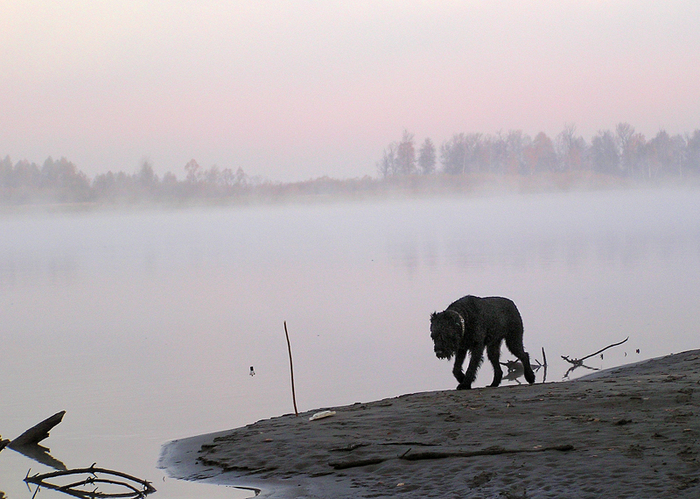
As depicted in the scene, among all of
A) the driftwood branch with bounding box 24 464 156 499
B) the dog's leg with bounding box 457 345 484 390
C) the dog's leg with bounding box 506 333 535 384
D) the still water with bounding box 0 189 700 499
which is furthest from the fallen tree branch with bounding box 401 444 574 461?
the dog's leg with bounding box 506 333 535 384

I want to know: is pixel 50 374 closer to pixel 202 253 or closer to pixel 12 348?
pixel 12 348

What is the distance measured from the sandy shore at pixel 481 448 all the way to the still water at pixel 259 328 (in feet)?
2.09

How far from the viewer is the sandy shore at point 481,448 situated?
248 inches

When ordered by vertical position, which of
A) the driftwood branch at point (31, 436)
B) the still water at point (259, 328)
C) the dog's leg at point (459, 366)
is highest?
the dog's leg at point (459, 366)

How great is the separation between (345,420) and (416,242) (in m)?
49.3

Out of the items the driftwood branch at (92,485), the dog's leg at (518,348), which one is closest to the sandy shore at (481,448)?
the driftwood branch at (92,485)

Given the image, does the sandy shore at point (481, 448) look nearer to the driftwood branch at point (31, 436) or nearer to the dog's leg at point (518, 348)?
the dog's leg at point (518, 348)

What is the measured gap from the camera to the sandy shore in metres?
6.29

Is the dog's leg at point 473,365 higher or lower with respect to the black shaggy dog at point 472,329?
lower

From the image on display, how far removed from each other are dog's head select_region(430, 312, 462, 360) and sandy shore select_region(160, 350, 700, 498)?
0.63 m

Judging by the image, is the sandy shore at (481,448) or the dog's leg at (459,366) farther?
the dog's leg at (459,366)

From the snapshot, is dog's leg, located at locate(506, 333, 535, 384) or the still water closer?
dog's leg, located at locate(506, 333, 535, 384)

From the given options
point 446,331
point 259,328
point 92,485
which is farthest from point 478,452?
point 259,328

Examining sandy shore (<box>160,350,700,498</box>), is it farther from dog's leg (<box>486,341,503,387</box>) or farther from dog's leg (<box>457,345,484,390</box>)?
dog's leg (<box>486,341,503,387</box>)
